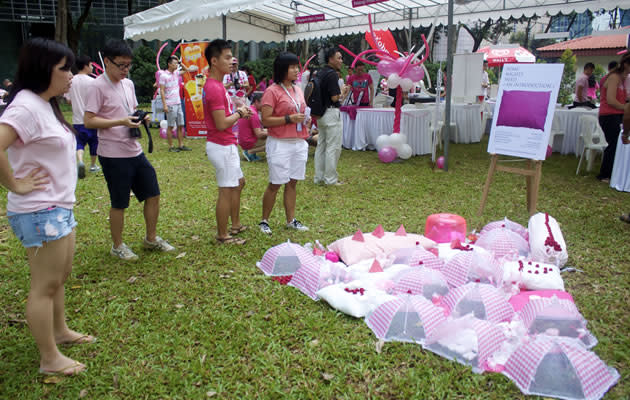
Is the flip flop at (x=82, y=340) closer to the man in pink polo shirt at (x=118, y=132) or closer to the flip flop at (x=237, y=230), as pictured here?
the man in pink polo shirt at (x=118, y=132)

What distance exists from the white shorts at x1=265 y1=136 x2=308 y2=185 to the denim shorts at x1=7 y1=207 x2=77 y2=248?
2109 mm

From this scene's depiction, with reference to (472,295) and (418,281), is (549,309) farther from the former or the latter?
(418,281)

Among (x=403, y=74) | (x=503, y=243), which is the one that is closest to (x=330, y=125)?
(x=403, y=74)

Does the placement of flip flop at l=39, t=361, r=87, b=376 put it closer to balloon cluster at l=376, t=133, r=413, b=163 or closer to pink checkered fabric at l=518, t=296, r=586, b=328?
pink checkered fabric at l=518, t=296, r=586, b=328

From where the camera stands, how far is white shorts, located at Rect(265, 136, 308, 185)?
157 inches

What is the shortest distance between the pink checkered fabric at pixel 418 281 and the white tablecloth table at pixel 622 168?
13.4 feet

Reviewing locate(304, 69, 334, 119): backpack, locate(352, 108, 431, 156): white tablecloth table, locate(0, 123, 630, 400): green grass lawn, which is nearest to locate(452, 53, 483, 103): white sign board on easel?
locate(352, 108, 431, 156): white tablecloth table

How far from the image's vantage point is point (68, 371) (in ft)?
7.54

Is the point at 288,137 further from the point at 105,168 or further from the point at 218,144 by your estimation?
the point at 105,168

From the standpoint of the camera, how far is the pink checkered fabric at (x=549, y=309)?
2.44 metres

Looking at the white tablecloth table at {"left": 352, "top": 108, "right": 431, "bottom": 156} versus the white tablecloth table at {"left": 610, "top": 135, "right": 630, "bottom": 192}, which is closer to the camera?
the white tablecloth table at {"left": 610, "top": 135, "right": 630, "bottom": 192}

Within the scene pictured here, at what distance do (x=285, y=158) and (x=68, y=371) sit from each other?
7.64 ft

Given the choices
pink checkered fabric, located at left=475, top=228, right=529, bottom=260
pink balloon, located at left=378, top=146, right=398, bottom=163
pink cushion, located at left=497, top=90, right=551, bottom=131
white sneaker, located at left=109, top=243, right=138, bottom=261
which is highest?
pink cushion, located at left=497, top=90, right=551, bottom=131

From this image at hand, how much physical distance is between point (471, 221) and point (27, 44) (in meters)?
4.03
